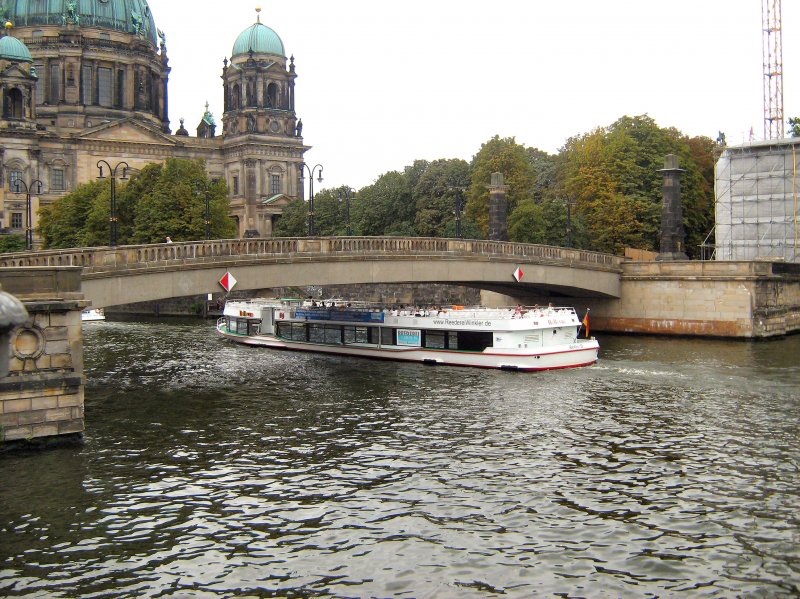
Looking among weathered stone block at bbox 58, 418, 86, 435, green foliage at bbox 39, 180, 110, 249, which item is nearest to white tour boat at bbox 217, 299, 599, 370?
weathered stone block at bbox 58, 418, 86, 435

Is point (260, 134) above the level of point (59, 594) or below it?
above

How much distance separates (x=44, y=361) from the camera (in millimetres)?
22516

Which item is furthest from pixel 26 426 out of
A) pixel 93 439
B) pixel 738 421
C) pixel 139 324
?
pixel 139 324

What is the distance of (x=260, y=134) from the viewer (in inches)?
4456

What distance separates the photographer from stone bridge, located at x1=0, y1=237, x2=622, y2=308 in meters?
31.0

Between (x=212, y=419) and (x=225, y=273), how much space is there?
881 cm

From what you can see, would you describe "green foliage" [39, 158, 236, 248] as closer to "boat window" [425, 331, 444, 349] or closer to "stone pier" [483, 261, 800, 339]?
"stone pier" [483, 261, 800, 339]

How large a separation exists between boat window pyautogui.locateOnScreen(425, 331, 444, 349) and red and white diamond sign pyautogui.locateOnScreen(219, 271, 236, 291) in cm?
1034

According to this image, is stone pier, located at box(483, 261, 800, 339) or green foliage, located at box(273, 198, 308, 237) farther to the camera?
green foliage, located at box(273, 198, 308, 237)

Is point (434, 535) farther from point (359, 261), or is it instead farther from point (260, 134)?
point (260, 134)

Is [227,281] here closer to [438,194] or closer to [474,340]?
[474,340]

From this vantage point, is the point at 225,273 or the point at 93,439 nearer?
the point at 93,439

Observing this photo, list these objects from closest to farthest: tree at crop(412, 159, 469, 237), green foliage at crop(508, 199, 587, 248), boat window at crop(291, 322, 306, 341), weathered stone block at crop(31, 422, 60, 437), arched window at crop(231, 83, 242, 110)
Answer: weathered stone block at crop(31, 422, 60, 437) < boat window at crop(291, 322, 306, 341) < green foliage at crop(508, 199, 587, 248) < tree at crop(412, 159, 469, 237) < arched window at crop(231, 83, 242, 110)

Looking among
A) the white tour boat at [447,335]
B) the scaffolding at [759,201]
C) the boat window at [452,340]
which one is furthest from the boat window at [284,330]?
the scaffolding at [759,201]
